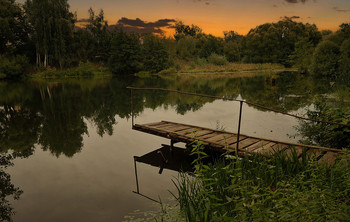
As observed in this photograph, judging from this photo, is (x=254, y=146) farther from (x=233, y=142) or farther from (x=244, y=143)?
(x=233, y=142)

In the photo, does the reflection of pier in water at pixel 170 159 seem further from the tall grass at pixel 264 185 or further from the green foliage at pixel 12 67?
the green foliage at pixel 12 67

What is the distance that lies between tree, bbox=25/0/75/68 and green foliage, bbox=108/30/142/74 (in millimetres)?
8501

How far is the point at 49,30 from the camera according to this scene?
42031 millimetres

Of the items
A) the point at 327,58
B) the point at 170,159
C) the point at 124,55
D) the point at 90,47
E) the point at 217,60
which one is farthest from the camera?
the point at 90,47

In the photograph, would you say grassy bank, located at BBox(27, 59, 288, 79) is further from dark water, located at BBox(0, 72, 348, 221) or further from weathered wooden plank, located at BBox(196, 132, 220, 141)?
weathered wooden plank, located at BBox(196, 132, 220, 141)

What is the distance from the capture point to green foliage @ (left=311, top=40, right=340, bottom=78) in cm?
2907

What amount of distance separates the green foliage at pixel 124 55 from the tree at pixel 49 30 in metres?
8.50

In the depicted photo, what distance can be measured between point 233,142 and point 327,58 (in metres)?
30.1

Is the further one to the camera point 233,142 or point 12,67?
point 12,67

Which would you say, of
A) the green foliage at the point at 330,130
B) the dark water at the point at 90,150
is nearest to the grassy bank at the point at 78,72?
the dark water at the point at 90,150

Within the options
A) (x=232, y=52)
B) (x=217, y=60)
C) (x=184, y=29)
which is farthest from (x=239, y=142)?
(x=184, y=29)

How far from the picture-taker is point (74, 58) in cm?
4947

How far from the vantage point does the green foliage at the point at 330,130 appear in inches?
249

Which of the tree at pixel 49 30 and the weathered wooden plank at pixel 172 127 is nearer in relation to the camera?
the weathered wooden plank at pixel 172 127
